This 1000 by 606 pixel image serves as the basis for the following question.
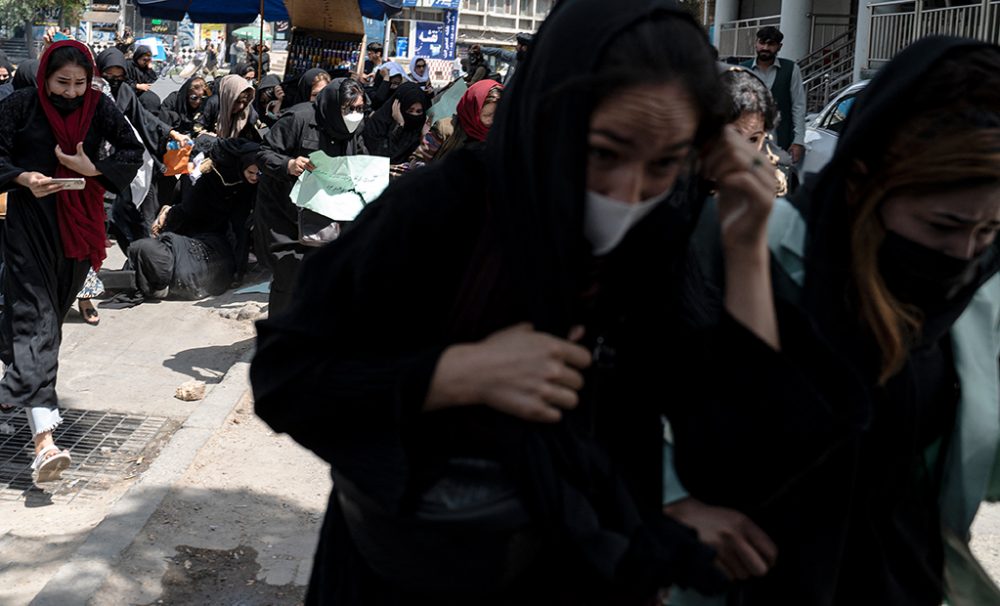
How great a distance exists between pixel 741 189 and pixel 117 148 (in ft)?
15.2

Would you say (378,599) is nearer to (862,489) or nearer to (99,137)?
(862,489)

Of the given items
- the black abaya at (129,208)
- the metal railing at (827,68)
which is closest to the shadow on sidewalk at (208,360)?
the black abaya at (129,208)

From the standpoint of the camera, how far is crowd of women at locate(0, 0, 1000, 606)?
1451 mm

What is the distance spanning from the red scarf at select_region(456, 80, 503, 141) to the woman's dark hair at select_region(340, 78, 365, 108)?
5.98 ft

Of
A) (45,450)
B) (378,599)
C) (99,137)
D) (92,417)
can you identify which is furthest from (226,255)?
(378,599)

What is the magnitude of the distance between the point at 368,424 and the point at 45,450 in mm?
4031

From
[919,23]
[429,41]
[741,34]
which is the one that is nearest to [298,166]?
[919,23]

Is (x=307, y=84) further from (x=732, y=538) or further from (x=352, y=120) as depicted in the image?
(x=732, y=538)

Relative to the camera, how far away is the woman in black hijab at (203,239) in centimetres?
915

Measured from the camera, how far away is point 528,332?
1477 millimetres

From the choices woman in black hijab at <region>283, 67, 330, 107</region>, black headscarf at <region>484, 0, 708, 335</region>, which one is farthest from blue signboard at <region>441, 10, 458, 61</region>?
black headscarf at <region>484, 0, 708, 335</region>

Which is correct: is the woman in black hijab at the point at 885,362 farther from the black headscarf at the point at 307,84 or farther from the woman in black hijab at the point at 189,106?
the woman in black hijab at the point at 189,106

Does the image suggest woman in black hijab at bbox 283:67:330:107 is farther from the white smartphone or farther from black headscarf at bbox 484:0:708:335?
black headscarf at bbox 484:0:708:335

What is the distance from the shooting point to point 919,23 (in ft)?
62.1
